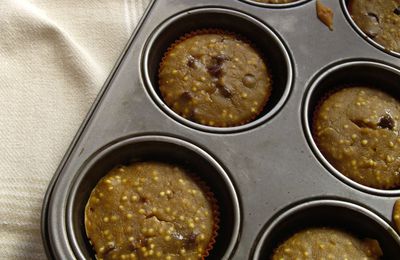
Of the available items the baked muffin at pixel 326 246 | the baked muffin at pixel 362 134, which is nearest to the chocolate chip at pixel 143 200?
the baked muffin at pixel 326 246

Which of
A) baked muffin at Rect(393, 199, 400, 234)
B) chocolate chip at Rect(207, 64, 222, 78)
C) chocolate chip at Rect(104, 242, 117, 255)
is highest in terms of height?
baked muffin at Rect(393, 199, 400, 234)

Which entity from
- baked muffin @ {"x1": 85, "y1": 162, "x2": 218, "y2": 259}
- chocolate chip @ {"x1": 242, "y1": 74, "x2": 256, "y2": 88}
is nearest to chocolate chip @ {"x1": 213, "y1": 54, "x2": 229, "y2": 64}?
chocolate chip @ {"x1": 242, "y1": 74, "x2": 256, "y2": 88}

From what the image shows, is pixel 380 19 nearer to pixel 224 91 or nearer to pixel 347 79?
pixel 347 79

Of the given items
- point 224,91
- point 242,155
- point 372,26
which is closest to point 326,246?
point 242,155

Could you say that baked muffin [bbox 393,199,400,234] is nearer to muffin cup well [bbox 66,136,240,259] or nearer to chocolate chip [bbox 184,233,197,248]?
muffin cup well [bbox 66,136,240,259]

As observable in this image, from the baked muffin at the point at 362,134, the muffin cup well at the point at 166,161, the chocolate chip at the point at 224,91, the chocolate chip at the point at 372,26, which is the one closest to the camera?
the muffin cup well at the point at 166,161

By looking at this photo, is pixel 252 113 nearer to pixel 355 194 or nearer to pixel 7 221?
pixel 355 194

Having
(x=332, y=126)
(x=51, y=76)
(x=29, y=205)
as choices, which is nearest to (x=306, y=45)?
(x=332, y=126)

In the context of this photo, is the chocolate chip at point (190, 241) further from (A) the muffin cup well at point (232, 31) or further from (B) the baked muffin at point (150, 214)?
(A) the muffin cup well at point (232, 31)
